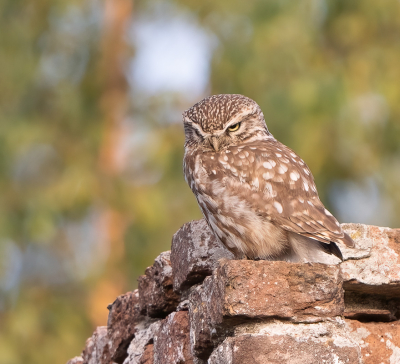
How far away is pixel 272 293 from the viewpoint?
210cm

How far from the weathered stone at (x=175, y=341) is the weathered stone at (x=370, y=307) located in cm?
57

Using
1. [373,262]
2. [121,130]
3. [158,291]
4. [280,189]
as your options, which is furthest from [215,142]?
[121,130]

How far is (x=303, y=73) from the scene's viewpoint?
31.3 feet

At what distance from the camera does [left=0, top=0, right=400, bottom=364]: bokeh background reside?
8.80 metres

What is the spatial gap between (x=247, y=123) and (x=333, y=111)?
6456 millimetres

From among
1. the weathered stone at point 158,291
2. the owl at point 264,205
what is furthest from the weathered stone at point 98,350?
the owl at point 264,205

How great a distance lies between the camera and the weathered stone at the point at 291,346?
2031mm

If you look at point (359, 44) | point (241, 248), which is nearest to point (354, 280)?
point (241, 248)

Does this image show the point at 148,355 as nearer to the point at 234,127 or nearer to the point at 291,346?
the point at 291,346

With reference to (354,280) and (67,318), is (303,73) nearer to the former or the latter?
(67,318)

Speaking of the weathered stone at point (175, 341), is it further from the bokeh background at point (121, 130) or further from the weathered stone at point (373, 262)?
the bokeh background at point (121, 130)

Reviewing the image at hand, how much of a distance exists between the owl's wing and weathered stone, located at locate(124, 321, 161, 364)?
0.68 meters

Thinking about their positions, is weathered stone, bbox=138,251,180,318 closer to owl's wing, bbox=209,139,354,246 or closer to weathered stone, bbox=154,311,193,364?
weathered stone, bbox=154,311,193,364

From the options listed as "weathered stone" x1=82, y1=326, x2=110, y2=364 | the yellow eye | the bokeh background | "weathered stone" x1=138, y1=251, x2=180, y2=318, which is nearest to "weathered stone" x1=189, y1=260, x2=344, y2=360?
"weathered stone" x1=138, y1=251, x2=180, y2=318
